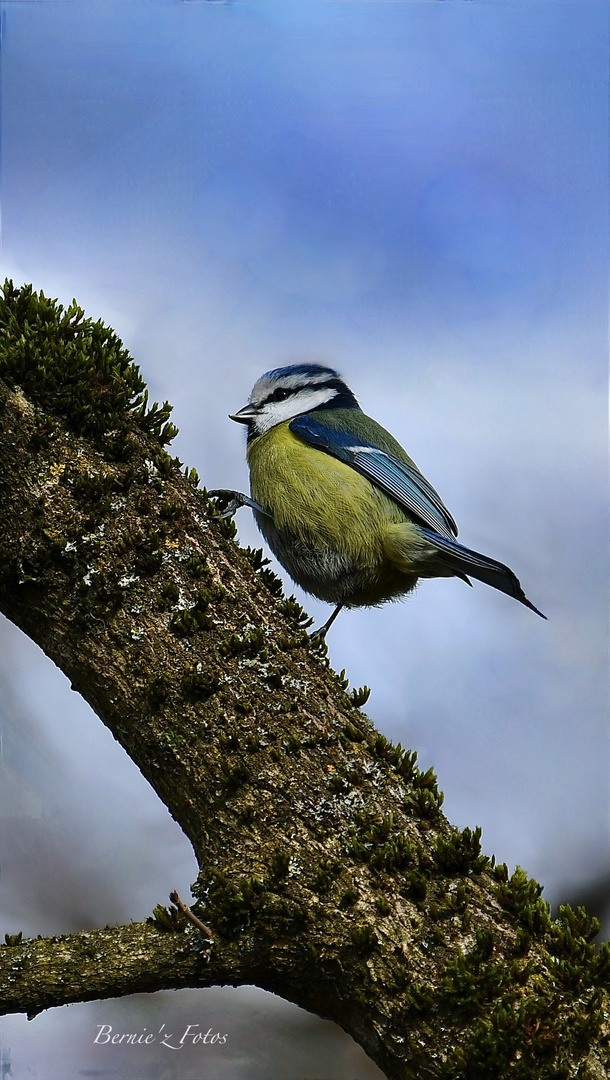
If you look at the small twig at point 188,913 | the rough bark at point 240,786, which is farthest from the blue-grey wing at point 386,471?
the small twig at point 188,913

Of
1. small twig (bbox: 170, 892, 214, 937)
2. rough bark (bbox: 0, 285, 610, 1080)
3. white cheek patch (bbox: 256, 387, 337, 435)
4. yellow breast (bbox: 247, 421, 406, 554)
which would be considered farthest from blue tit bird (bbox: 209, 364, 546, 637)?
small twig (bbox: 170, 892, 214, 937)

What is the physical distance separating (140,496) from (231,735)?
0.63m

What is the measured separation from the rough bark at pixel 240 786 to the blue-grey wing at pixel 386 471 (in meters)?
0.89

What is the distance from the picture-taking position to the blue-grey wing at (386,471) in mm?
2871

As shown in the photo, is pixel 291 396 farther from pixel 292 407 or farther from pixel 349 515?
pixel 349 515

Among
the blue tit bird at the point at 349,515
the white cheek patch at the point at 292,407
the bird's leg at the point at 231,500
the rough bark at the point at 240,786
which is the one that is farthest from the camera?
the white cheek patch at the point at 292,407

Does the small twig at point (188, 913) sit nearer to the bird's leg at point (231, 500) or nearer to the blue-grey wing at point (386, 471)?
the bird's leg at point (231, 500)

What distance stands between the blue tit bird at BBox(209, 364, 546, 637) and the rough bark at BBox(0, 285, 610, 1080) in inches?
28.8

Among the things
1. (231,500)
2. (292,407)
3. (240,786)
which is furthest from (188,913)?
(292,407)

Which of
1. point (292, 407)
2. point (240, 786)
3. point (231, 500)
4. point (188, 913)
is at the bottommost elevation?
point (188, 913)

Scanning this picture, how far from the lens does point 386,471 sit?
2922mm

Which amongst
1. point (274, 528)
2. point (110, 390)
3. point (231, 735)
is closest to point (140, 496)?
point (110, 390)

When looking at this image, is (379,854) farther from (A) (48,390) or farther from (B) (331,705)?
(A) (48,390)

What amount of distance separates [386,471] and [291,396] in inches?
24.8
